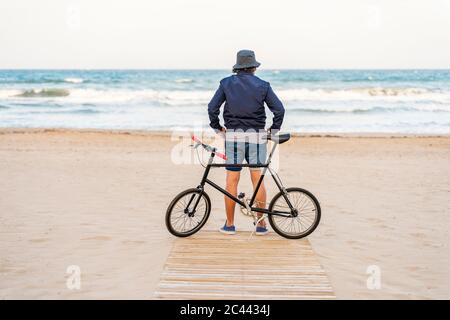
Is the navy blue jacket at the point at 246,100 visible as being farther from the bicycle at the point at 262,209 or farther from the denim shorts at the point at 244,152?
the bicycle at the point at 262,209

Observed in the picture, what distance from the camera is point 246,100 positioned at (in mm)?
5605

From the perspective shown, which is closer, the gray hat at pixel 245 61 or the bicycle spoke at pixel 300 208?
the gray hat at pixel 245 61

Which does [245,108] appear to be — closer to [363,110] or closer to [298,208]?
[298,208]

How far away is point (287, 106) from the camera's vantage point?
28.5 metres

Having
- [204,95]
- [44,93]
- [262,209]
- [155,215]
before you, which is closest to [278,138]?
[262,209]

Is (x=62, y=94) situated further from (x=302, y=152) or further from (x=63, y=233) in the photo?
(x=63, y=233)

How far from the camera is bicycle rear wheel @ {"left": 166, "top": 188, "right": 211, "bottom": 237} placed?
227 inches

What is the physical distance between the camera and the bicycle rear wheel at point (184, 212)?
5766mm

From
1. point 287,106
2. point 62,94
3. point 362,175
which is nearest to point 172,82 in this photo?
point 62,94

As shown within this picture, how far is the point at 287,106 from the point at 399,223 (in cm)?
2175

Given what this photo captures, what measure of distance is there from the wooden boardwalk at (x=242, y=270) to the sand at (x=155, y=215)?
0.18 meters

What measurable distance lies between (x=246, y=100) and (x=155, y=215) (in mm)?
2378

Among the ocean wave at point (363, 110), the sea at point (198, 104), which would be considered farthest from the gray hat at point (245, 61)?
the ocean wave at point (363, 110)
